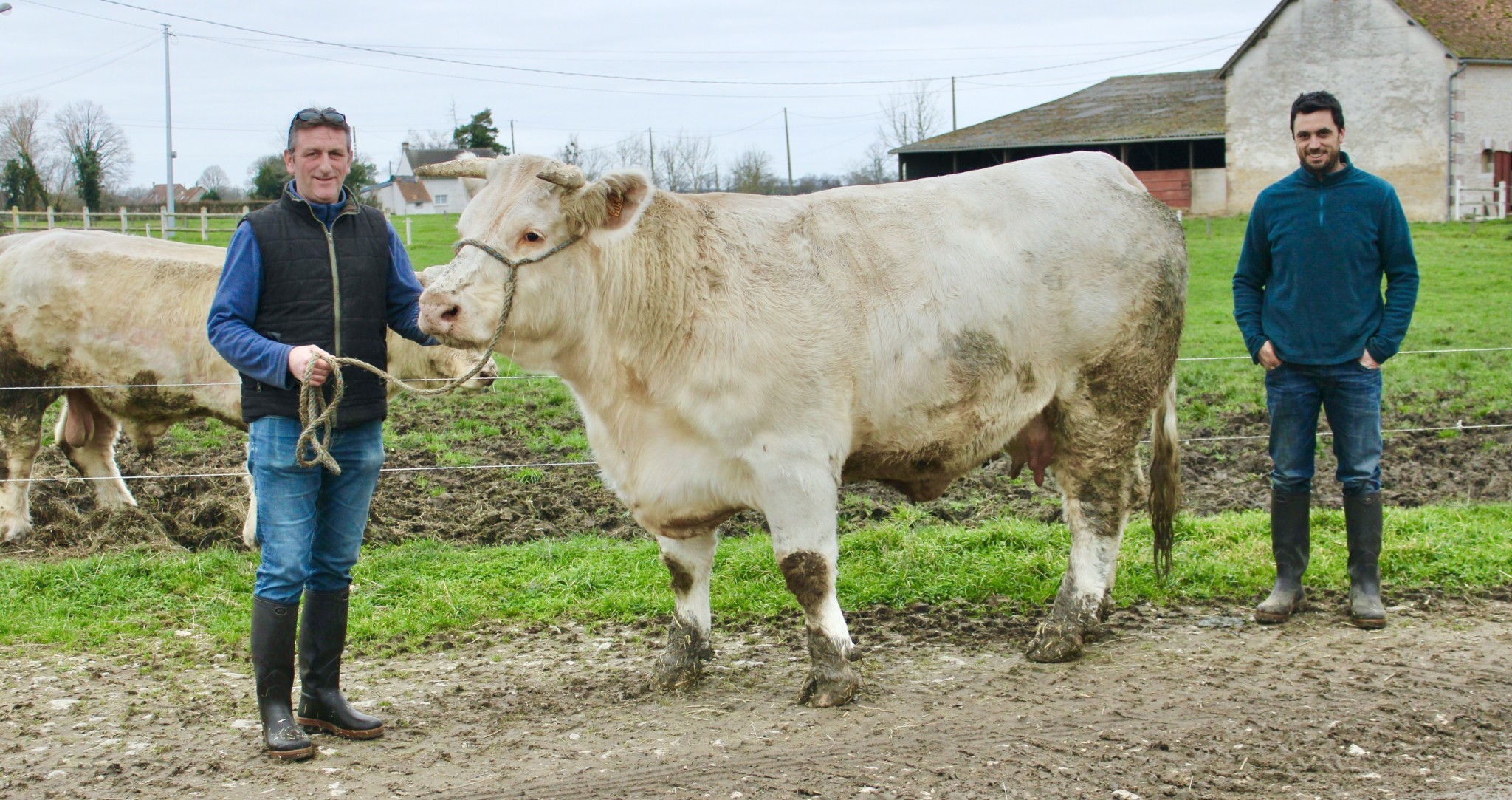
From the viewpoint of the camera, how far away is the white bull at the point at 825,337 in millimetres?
4598

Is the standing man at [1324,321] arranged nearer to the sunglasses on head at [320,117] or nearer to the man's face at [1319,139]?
the man's face at [1319,139]

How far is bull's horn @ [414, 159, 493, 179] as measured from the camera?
184 inches

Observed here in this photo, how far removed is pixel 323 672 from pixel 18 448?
4730mm

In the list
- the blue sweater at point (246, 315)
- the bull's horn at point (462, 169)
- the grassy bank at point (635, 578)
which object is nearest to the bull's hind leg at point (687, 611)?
the grassy bank at point (635, 578)

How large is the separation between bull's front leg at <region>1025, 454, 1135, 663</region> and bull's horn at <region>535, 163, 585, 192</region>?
2599 millimetres

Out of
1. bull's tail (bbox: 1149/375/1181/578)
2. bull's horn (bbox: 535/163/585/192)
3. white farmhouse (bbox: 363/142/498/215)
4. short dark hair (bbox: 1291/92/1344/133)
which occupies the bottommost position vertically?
bull's tail (bbox: 1149/375/1181/578)

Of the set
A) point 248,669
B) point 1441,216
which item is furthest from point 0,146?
point 248,669

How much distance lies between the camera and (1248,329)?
224 inches

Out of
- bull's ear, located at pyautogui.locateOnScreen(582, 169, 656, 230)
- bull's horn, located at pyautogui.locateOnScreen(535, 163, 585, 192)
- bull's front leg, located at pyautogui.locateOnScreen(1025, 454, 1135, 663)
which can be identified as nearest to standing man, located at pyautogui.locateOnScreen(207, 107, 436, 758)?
bull's horn, located at pyautogui.locateOnScreen(535, 163, 585, 192)

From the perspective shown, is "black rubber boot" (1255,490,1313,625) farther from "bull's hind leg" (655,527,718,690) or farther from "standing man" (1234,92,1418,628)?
"bull's hind leg" (655,527,718,690)

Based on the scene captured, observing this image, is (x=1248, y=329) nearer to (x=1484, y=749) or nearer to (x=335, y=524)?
(x=1484, y=749)

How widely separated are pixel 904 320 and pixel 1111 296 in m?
1.03

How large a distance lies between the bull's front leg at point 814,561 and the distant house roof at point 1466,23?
3268 centimetres

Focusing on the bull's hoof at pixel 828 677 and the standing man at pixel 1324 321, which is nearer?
the bull's hoof at pixel 828 677
